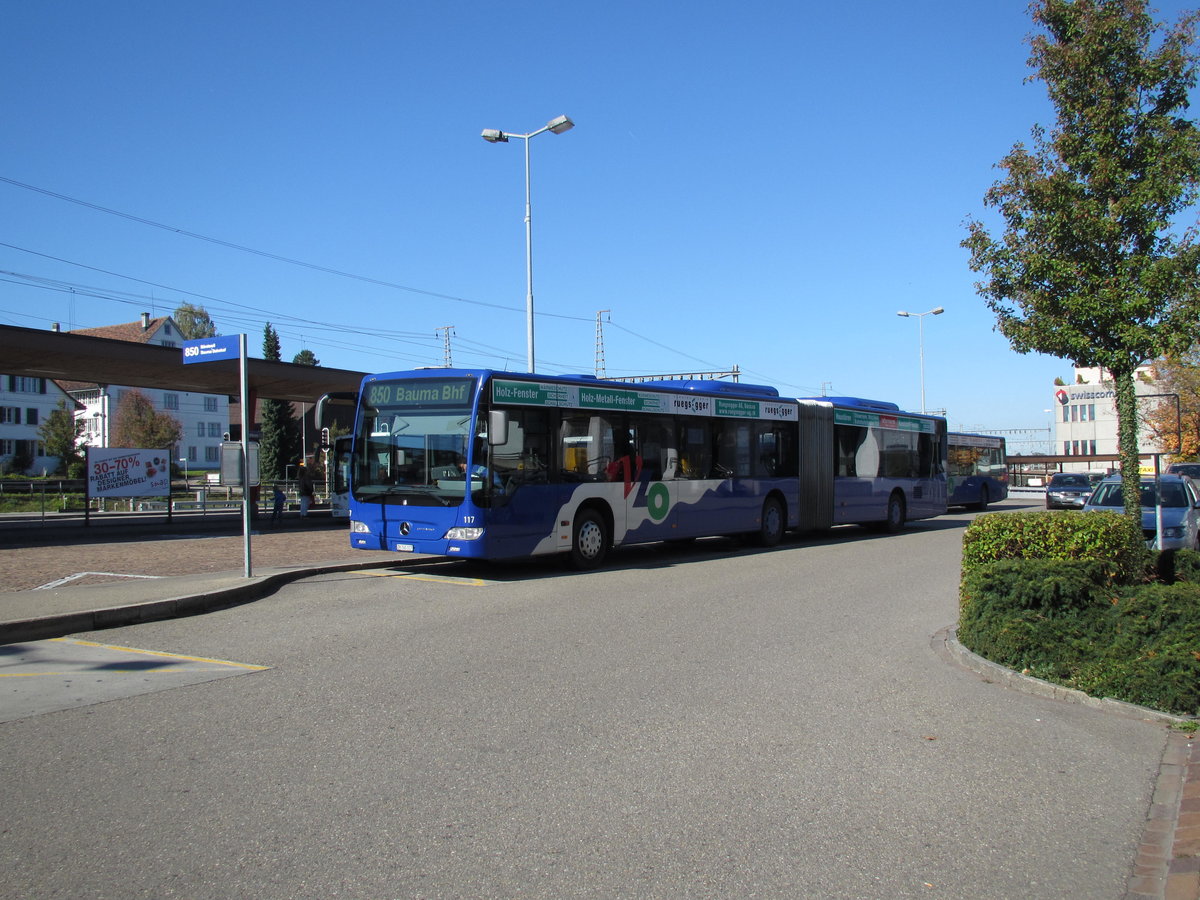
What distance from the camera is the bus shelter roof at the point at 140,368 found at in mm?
22016

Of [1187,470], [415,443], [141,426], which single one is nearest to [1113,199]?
[415,443]

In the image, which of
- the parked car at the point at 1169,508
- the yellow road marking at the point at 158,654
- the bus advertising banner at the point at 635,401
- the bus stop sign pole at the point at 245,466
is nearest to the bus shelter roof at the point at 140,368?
the bus stop sign pole at the point at 245,466

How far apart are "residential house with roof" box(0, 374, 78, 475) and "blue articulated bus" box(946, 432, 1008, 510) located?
61.8 m

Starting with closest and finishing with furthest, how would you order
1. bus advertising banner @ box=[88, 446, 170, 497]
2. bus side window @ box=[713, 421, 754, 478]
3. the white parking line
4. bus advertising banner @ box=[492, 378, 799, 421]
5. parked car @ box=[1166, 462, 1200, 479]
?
the white parking line → bus advertising banner @ box=[492, 378, 799, 421] → bus side window @ box=[713, 421, 754, 478] → bus advertising banner @ box=[88, 446, 170, 497] → parked car @ box=[1166, 462, 1200, 479]

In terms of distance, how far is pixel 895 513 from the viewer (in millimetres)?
25000

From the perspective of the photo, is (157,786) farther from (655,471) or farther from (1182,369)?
(1182,369)

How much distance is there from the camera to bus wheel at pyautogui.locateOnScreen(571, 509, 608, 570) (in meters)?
15.3

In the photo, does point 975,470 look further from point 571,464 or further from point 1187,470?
point 571,464

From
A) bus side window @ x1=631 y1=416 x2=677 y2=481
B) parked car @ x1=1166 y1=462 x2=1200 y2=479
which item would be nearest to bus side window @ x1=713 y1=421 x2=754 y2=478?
bus side window @ x1=631 y1=416 x2=677 y2=481

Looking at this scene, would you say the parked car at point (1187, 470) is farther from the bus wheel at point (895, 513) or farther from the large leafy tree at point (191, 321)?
the large leafy tree at point (191, 321)

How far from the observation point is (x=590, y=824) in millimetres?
4465

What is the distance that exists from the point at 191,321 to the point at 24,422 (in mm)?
17917

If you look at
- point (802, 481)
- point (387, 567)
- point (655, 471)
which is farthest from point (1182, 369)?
point (387, 567)

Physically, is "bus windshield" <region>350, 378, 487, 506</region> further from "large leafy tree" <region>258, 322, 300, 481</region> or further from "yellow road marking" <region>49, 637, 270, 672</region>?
"large leafy tree" <region>258, 322, 300, 481</region>
